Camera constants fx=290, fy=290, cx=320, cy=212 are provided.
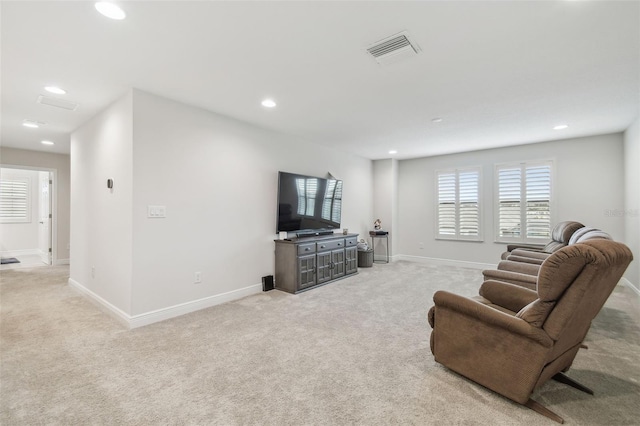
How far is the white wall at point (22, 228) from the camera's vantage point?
757cm

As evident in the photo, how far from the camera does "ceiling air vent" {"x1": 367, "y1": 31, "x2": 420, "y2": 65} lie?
2154 millimetres

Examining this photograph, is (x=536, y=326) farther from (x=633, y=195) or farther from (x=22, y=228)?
(x=22, y=228)

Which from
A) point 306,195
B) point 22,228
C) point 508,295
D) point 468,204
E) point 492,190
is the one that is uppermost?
point 492,190

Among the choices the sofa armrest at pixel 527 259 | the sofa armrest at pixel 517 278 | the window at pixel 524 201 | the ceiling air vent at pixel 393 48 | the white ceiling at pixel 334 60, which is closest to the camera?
the white ceiling at pixel 334 60

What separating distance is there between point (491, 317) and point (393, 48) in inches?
80.8

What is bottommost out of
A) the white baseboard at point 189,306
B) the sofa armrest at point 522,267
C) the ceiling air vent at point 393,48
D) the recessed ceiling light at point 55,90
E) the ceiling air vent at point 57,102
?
the white baseboard at point 189,306

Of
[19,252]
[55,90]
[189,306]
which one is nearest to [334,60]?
[55,90]

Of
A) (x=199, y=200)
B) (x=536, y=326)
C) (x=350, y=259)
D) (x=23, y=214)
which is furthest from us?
(x=23, y=214)

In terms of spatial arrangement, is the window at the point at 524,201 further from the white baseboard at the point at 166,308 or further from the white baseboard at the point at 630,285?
the white baseboard at the point at 166,308

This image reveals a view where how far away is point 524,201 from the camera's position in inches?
217

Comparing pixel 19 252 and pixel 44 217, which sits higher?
pixel 44 217

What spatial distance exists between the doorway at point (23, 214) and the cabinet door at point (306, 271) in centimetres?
703

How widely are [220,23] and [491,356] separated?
284cm

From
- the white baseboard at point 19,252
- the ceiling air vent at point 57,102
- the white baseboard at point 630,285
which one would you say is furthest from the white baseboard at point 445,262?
the white baseboard at point 19,252
